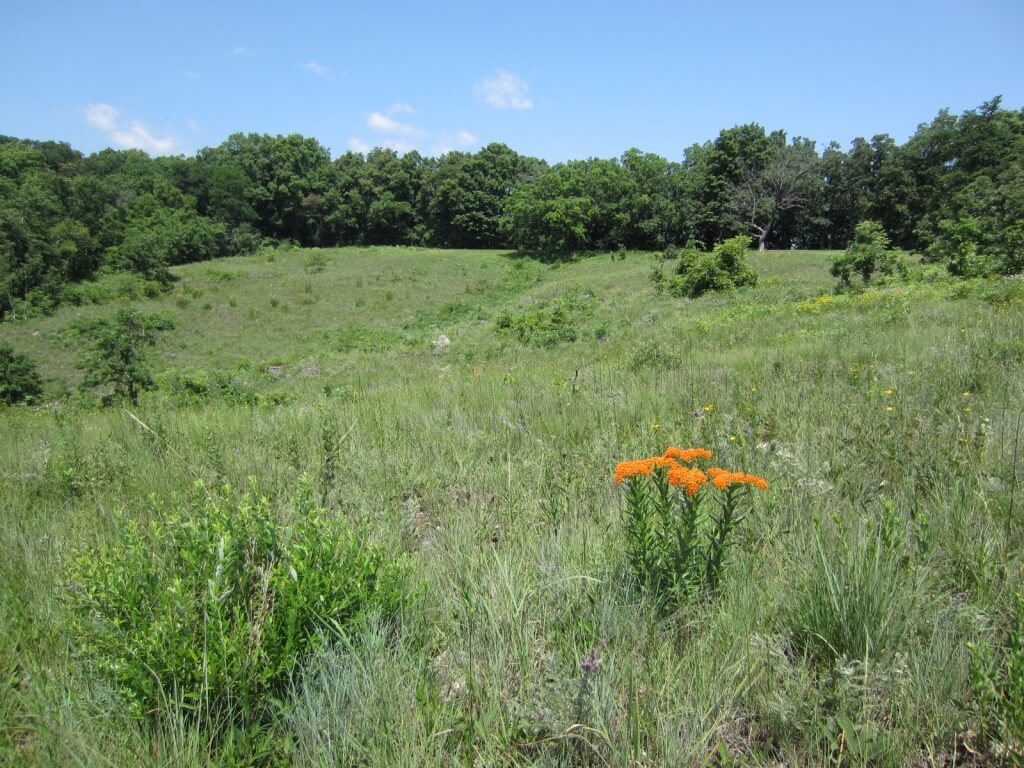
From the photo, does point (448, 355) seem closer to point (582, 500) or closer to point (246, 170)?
point (582, 500)

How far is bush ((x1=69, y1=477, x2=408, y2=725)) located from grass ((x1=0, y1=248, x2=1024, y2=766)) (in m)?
0.09

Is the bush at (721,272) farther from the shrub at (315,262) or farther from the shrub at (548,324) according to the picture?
the shrub at (315,262)

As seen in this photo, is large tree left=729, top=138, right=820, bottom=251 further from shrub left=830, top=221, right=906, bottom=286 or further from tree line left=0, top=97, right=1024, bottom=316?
shrub left=830, top=221, right=906, bottom=286

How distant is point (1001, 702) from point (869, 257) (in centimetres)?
2066

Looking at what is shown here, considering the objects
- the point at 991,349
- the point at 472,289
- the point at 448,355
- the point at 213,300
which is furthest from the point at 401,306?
the point at 991,349

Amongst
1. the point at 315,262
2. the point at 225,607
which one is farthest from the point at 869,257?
the point at 315,262

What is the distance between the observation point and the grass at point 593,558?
160 cm

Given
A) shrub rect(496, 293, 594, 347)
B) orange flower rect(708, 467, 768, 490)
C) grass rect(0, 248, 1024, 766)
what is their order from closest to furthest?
grass rect(0, 248, 1024, 766) → orange flower rect(708, 467, 768, 490) → shrub rect(496, 293, 594, 347)

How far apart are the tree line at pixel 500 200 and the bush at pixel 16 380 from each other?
14.7 metres

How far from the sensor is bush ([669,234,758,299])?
24.6 m

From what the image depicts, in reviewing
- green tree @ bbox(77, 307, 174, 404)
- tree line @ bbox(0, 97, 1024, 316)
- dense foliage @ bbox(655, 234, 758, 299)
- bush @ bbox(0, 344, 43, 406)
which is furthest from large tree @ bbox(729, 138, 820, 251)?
bush @ bbox(0, 344, 43, 406)

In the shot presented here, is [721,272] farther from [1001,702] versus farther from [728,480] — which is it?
[1001,702]

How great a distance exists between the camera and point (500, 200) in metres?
72.3

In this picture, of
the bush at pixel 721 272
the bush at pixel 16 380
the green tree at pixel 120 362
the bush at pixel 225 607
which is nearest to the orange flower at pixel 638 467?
the bush at pixel 225 607
